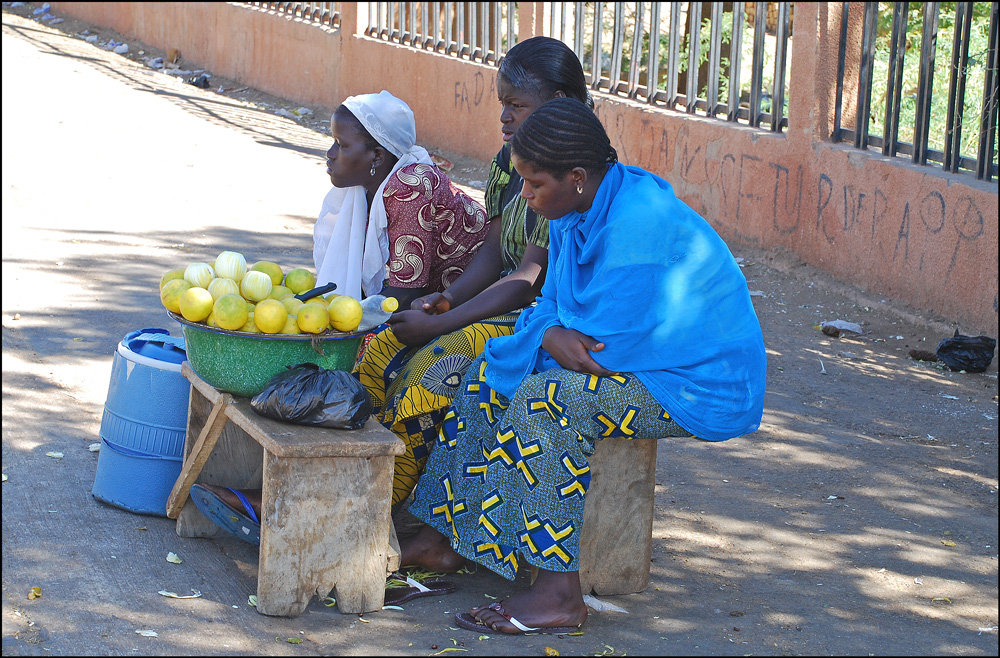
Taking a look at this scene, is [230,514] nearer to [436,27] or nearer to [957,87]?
[957,87]

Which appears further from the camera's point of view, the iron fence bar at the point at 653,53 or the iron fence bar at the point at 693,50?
the iron fence bar at the point at 653,53

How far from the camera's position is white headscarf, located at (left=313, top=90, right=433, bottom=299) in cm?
395

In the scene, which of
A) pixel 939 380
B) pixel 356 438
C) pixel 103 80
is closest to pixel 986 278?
pixel 939 380

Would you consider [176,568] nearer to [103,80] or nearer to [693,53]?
[693,53]

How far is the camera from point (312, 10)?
591 inches

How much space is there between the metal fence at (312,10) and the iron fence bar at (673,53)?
257 inches

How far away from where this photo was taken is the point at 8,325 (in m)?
5.53

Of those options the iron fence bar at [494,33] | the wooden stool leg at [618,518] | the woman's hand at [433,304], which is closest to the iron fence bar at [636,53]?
the iron fence bar at [494,33]

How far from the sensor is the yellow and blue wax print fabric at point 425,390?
11.3 ft

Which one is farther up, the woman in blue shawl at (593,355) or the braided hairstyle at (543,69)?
the braided hairstyle at (543,69)

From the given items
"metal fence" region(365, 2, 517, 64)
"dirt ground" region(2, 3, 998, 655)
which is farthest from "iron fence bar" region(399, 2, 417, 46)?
"dirt ground" region(2, 3, 998, 655)

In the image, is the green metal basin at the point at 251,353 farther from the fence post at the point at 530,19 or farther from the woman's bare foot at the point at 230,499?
the fence post at the point at 530,19

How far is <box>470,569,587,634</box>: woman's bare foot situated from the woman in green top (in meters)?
0.64

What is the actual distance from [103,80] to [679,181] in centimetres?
981
